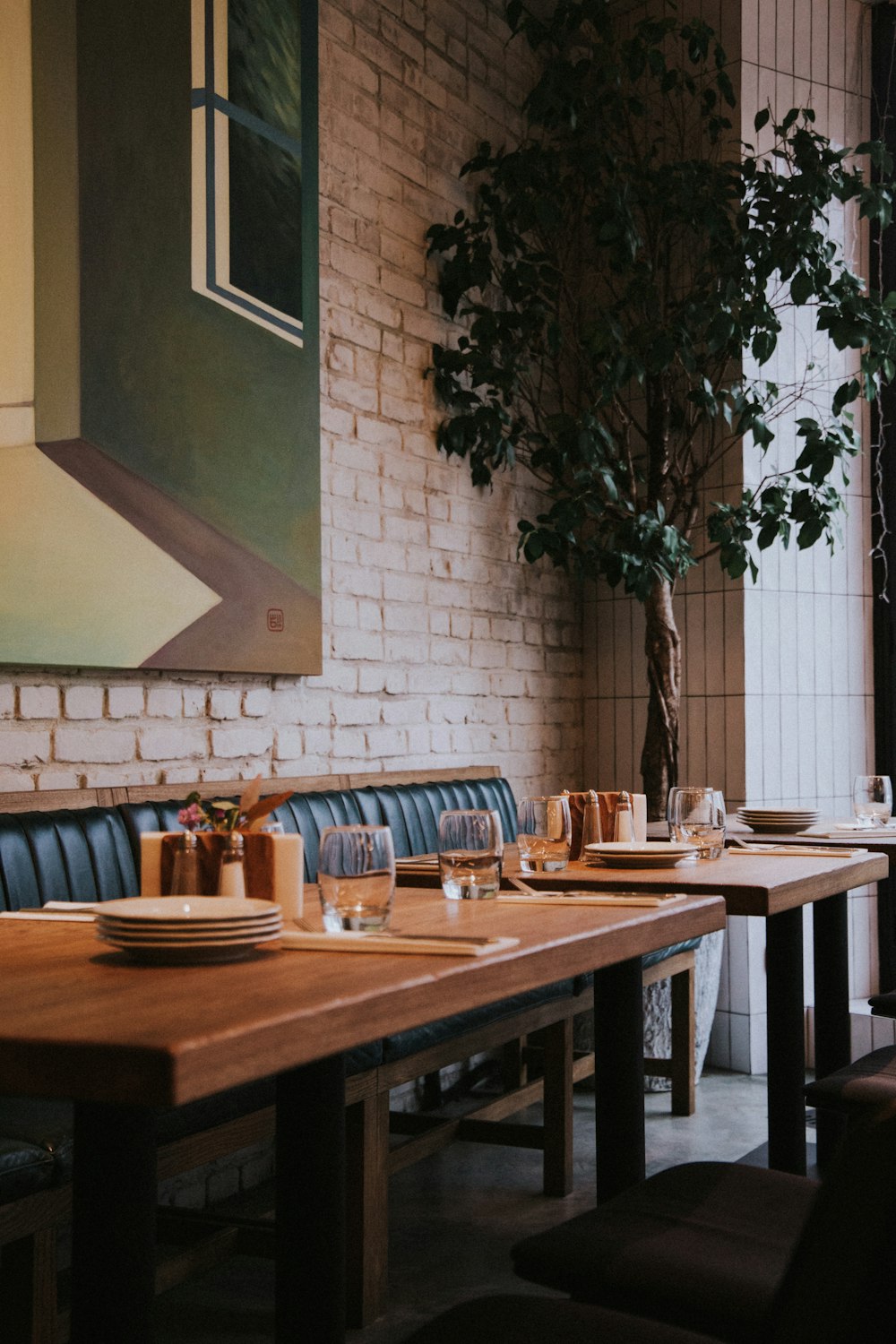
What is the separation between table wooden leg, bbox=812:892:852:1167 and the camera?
114 inches

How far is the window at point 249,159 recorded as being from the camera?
3.18 m

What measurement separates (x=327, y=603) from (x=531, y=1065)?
1499 millimetres

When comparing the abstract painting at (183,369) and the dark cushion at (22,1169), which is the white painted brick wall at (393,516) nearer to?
the abstract painting at (183,369)

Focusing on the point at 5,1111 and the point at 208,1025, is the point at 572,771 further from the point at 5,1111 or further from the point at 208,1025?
the point at 208,1025

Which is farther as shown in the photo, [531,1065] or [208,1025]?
[531,1065]

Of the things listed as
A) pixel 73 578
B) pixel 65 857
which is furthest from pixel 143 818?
pixel 73 578

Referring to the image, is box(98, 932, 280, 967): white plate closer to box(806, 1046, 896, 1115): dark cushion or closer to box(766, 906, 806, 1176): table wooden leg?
box(806, 1046, 896, 1115): dark cushion

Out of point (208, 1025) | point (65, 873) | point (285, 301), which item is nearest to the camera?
point (208, 1025)

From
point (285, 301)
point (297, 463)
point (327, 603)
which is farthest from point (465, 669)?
point (285, 301)

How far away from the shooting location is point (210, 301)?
10.5 ft

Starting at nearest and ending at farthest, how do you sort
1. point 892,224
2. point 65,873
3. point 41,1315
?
point 41,1315
point 65,873
point 892,224

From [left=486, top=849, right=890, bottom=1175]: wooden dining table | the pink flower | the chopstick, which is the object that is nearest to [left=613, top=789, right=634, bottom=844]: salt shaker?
[left=486, top=849, right=890, bottom=1175]: wooden dining table

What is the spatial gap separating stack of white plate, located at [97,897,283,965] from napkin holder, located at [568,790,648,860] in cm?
119

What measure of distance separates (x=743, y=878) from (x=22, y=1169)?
1.13 m
